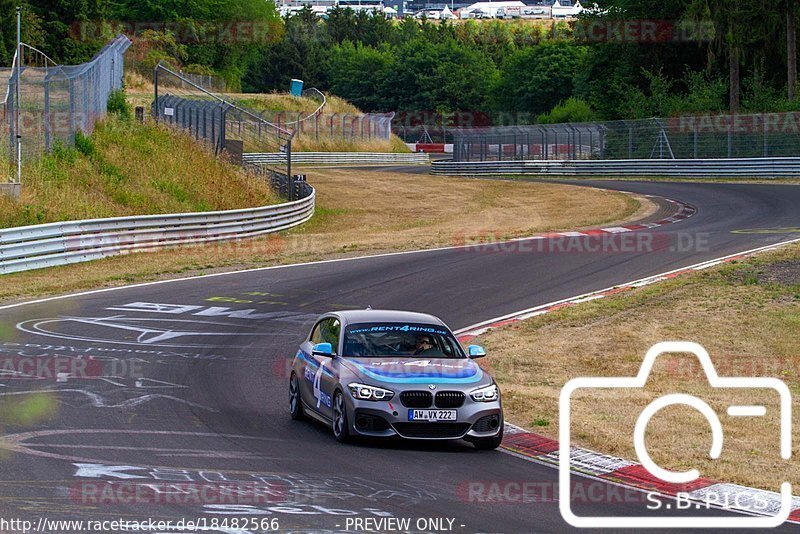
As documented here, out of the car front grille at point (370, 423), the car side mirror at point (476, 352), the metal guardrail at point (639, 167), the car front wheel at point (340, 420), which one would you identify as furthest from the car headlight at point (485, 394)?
the metal guardrail at point (639, 167)

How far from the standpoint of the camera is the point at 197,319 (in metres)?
20.1

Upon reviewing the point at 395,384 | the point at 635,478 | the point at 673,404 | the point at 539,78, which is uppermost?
the point at 539,78

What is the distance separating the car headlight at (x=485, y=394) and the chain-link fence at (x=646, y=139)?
1734 inches

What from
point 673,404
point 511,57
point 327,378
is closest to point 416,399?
point 327,378

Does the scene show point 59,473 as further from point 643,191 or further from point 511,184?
point 511,184

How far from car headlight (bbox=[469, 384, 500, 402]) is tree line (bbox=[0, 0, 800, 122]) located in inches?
2135

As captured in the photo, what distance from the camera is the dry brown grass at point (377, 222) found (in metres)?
26.1

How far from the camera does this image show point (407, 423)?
1134 cm

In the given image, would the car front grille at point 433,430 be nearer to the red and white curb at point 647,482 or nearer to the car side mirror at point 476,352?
the red and white curb at point 647,482

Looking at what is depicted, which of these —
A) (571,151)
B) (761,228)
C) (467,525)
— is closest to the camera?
(467,525)

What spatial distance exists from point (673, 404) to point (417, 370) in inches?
166

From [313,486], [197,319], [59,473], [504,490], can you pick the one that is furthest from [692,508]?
[197,319]

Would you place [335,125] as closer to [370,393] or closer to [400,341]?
[400,341]

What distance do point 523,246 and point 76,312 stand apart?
1413 cm
